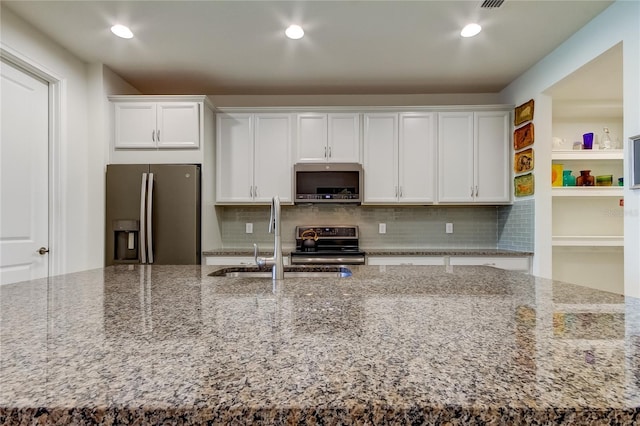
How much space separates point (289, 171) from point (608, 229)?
3.63 m

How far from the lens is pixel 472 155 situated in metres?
3.55

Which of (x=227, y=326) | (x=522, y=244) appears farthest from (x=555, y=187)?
(x=227, y=326)

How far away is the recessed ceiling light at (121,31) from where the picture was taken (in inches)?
99.6

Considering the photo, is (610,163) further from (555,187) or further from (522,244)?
(522,244)

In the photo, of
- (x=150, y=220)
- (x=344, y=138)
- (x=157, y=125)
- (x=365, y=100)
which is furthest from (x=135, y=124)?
(x=365, y=100)

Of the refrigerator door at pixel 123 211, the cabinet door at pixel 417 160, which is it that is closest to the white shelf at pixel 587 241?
the cabinet door at pixel 417 160

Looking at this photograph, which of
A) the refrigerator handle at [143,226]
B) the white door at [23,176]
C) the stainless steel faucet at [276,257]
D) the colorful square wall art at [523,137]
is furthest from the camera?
the colorful square wall art at [523,137]

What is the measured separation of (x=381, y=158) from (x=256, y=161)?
51.1 inches

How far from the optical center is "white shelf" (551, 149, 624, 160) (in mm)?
3660

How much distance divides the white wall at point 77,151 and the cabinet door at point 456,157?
329cm

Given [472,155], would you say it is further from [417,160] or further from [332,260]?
[332,260]

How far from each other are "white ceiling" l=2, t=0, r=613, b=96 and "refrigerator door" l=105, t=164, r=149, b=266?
3.24 ft

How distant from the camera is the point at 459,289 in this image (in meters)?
1.11

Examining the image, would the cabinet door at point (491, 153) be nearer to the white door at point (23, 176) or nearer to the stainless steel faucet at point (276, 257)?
the stainless steel faucet at point (276, 257)
